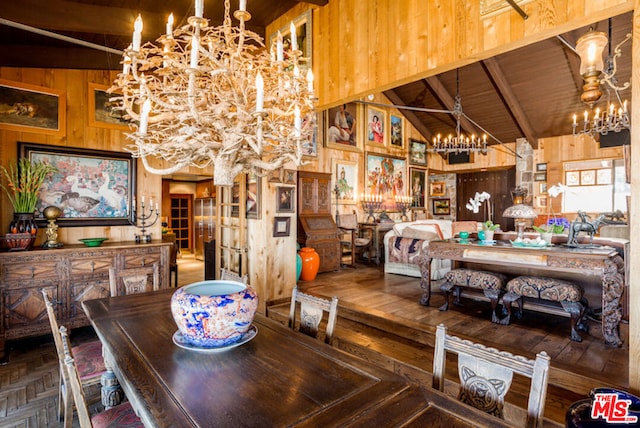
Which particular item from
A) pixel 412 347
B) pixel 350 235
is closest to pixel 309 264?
pixel 350 235

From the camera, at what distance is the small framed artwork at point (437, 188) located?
37.1ft

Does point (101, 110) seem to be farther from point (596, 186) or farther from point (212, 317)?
point (596, 186)

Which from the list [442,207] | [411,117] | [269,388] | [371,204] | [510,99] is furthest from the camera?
[442,207]

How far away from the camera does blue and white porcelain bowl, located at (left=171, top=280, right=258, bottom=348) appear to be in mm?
1551

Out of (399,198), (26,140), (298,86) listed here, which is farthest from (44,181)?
(399,198)

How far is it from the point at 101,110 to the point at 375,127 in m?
6.56

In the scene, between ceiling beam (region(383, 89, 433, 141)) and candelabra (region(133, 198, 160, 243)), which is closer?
candelabra (region(133, 198, 160, 243))

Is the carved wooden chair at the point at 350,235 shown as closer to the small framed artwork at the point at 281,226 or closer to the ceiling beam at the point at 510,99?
the small framed artwork at the point at 281,226

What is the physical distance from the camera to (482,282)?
11.7 ft

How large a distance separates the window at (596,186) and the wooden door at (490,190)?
1757mm

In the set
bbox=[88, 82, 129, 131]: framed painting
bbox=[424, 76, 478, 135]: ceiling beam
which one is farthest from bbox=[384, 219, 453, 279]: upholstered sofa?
bbox=[88, 82, 129, 131]: framed painting

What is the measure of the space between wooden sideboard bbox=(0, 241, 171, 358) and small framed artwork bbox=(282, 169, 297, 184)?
202cm

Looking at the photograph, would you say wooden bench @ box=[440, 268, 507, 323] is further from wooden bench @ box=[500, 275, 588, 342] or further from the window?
the window

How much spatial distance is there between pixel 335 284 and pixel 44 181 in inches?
161
